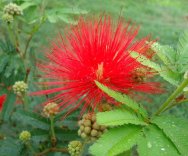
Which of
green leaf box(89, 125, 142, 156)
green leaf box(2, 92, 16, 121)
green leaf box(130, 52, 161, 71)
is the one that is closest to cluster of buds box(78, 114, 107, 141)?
green leaf box(89, 125, 142, 156)

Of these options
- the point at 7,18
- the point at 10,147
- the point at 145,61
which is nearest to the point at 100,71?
the point at 145,61

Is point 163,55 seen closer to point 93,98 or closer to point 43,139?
point 93,98

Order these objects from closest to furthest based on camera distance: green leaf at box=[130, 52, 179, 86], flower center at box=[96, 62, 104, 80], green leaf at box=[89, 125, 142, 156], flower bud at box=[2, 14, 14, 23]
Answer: green leaf at box=[89, 125, 142, 156]
green leaf at box=[130, 52, 179, 86]
flower center at box=[96, 62, 104, 80]
flower bud at box=[2, 14, 14, 23]

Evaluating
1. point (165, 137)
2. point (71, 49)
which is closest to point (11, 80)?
point (71, 49)

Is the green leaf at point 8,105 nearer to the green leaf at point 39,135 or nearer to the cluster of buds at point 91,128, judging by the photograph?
the green leaf at point 39,135

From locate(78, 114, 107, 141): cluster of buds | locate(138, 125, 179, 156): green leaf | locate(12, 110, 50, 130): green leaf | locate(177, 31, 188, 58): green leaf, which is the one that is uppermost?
locate(177, 31, 188, 58): green leaf

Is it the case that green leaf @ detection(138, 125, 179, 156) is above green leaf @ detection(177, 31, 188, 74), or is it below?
below

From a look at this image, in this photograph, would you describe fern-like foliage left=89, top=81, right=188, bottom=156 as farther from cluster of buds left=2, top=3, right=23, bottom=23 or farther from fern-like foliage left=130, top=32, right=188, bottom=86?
cluster of buds left=2, top=3, right=23, bottom=23
